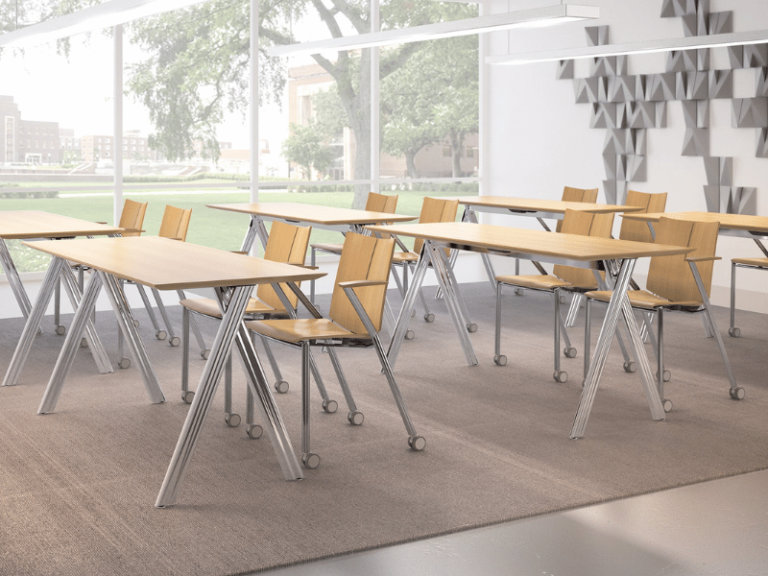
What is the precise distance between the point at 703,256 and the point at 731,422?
886 millimetres

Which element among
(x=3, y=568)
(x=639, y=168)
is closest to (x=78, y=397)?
(x=3, y=568)

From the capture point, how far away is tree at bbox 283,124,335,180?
496 inches

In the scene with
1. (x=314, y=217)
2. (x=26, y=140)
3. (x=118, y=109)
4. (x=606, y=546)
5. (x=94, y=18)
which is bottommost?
(x=606, y=546)

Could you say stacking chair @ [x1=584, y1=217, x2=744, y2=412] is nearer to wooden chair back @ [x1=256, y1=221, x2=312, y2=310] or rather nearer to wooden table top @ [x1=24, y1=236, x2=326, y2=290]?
wooden chair back @ [x1=256, y1=221, x2=312, y2=310]

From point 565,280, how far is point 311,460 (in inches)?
103

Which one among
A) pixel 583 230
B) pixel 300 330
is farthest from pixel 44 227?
pixel 583 230

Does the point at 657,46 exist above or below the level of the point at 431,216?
above

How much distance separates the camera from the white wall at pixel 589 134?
8.39 metres

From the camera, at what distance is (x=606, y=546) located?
3307 millimetres

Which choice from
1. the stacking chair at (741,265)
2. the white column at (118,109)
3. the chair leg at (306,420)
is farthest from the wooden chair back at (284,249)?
the white column at (118,109)

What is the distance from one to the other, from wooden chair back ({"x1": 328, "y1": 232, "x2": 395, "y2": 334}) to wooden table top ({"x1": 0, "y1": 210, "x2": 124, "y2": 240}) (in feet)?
6.10

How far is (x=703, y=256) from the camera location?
16.8ft

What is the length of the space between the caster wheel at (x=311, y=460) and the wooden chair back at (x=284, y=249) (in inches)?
40.9

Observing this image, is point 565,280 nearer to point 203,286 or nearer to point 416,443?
point 416,443
